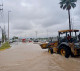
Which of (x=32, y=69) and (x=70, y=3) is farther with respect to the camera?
(x=70, y=3)

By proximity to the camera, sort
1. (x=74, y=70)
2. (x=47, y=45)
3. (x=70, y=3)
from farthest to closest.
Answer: (x=70, y=3)
(x=47, y=45)
(x=74, y=70)

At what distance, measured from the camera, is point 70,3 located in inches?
1126

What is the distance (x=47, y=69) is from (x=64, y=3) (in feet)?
82.3

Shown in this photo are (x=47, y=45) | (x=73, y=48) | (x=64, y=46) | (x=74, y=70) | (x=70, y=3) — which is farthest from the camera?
(x=70, y=3)

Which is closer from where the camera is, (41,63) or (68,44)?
(41,63)

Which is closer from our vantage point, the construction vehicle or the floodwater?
the floodwater

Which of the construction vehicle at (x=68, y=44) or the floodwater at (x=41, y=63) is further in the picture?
the construction vehicle at (x=68, y=44)

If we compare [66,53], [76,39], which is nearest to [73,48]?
[66,53]

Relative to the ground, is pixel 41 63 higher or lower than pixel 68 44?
lower

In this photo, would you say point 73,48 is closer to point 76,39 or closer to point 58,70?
point 76,39

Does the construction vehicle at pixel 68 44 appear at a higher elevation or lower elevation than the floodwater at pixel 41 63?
higher

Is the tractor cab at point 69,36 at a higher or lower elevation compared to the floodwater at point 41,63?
higher

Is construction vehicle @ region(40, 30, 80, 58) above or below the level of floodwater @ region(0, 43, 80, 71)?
above

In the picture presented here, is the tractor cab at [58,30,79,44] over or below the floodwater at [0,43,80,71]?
over
